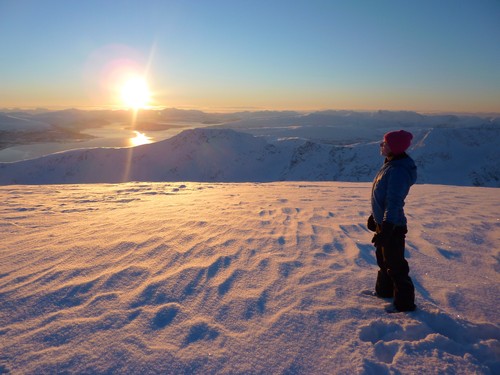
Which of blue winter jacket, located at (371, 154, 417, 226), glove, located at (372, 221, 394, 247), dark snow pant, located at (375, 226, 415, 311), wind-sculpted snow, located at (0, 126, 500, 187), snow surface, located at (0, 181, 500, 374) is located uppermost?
blue winter jacket, located at (371, 154, 417, 226)

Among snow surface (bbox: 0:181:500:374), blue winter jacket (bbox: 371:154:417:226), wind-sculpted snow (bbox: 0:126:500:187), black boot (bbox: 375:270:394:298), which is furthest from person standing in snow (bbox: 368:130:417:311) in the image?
wind-sculpted snow (bbox: 0:126:500:187)

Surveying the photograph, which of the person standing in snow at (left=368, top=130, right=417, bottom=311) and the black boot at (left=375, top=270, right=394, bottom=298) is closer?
the person standing in snow at (left=368, top=130, right=417, bottom=311)

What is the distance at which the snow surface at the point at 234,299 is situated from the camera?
239 cm

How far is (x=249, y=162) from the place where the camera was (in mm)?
57125

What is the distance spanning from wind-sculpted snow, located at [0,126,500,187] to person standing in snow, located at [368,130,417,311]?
4530cm

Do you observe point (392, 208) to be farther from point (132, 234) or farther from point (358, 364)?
point (132, 234)

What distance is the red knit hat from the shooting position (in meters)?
2.89

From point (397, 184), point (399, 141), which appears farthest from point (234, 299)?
point (399, 141)

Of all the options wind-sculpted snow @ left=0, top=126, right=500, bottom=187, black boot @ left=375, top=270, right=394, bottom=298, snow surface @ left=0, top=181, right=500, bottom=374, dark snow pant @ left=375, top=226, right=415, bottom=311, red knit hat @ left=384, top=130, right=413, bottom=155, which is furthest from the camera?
wind-sculpted snow @ left=0, top=126, right=500, bottom=187

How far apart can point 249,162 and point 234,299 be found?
54.2 m

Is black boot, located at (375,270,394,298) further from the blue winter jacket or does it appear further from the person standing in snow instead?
the blue winter jacket

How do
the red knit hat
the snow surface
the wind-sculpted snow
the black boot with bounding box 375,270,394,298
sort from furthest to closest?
1. the wind-sculpted snow
2. the black boot with bounding box 375,270,394,298
3. the red knit hat
4. the snow surface

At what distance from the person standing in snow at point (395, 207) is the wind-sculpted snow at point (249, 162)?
45303 mm

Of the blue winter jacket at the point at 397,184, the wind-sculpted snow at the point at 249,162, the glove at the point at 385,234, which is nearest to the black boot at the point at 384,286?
the glove at the point at 385,234
